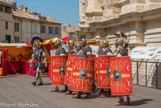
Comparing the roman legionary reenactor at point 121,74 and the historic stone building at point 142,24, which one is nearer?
the roman legionary reenactor at point 121,74

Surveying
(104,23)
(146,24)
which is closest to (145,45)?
(146,24)

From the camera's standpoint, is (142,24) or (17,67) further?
(17,67)

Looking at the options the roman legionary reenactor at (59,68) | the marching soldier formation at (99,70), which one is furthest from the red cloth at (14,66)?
the marching soldier formation at (99,70)

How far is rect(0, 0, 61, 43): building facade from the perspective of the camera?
142 feet

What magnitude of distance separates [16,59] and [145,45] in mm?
9648

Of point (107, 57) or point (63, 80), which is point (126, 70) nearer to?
point (107, 57)

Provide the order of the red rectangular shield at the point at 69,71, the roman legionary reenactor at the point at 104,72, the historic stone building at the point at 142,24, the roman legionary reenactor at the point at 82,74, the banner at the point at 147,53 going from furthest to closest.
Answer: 1. the historic stone building at the point at 142,24
2. the banner at the point at 147,53
3. the red rectangular shield at the point at 69,71
4. the roman legionary reenactor at the point at 104,72
5. the roman legionary reenactor at the point at 82,74

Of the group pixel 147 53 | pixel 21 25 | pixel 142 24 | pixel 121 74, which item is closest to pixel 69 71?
pixel 121 74

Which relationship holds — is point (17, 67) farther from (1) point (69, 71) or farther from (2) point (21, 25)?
(2) point (21, 25)

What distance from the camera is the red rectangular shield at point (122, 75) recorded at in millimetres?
8273

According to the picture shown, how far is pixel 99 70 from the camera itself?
1002cm

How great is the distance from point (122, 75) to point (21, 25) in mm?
41687

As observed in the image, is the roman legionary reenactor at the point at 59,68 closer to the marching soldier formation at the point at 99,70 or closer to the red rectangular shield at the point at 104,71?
the marching soldier formation at the point at 99,70

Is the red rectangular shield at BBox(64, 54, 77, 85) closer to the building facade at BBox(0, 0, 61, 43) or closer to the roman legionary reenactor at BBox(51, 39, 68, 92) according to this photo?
the roman legionary reenactor at BBox(51, 39, 68, 92)
